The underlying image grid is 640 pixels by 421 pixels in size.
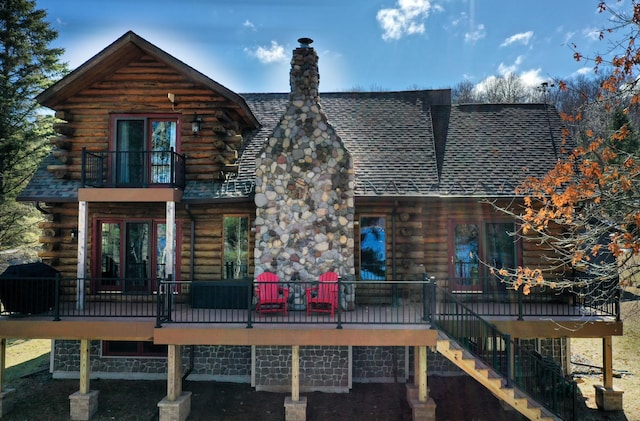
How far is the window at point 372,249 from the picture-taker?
1273 centimetres

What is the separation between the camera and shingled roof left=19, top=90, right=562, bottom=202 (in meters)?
12.6

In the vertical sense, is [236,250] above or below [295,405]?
above

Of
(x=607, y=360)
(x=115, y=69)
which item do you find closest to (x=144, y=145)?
(x=115, y=69)

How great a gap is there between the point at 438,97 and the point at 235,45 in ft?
26.3

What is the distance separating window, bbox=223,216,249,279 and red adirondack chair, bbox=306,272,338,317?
2608 mm

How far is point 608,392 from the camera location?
10.9 metres

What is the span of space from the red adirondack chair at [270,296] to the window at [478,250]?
5.28 metres

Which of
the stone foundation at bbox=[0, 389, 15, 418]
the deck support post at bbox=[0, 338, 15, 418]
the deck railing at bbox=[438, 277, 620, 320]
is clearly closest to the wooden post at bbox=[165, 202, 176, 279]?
the deck support post at bbox=[0, 338, 15, 418]

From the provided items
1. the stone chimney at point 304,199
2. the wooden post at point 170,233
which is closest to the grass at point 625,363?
the stone chimney at point 304,199

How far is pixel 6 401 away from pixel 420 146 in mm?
13743

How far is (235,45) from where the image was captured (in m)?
15.7

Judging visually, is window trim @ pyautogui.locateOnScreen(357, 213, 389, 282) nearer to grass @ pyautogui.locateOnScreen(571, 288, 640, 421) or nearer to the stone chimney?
the stone chimney

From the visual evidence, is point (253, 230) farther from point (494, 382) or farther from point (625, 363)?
point (625, 363)

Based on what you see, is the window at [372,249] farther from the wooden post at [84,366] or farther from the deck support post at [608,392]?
the wooden post at [84,366]
